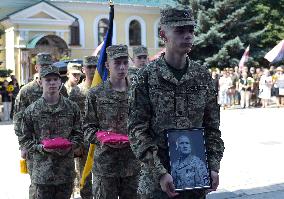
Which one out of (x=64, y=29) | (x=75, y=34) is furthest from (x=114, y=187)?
(x=75, y=34)

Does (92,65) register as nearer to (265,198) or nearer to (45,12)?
(265,198)

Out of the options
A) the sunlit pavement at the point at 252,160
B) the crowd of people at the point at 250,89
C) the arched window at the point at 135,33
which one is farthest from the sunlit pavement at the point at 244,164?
the arched window at the point at 135,33

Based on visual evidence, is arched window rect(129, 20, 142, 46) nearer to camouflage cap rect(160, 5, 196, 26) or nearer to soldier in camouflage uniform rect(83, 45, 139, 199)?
soldier in camouflage uniform rect(83, 45, 139, 199)

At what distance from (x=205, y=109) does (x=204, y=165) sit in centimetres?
42

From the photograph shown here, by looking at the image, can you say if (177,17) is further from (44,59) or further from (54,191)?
(44,59)

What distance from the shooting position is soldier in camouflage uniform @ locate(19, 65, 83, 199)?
14.9 feet

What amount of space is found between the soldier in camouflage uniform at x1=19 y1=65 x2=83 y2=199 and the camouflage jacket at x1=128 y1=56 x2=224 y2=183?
1.63 meters

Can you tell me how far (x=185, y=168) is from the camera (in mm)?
2920

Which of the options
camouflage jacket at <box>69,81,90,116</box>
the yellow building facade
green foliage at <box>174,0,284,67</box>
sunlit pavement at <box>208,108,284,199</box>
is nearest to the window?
the yellow building facade

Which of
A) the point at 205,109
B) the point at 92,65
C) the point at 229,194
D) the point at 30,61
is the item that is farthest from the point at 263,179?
the point at 30,61

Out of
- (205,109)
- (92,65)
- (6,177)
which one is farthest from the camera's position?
(6,177)

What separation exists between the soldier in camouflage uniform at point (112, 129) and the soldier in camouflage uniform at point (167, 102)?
1339 millimetres

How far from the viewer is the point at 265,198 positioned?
252 inches

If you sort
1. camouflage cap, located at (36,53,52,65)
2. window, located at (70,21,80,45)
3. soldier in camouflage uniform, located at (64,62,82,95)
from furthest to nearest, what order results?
window, located at (70,21,80,45) < soldier in camouflage uniform, located at (64,62,82,95) < camouflage cap, located at (36,53,52,65)
